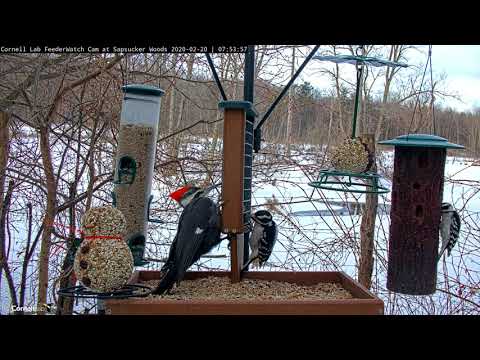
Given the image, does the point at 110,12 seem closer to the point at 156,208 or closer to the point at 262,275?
the point at 262,275

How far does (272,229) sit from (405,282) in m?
0.59

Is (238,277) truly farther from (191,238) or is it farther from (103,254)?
(103,254)

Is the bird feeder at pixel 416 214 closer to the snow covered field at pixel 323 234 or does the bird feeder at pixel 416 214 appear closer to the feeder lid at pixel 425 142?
the feeder lid at pixel 425 142

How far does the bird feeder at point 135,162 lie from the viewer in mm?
2406

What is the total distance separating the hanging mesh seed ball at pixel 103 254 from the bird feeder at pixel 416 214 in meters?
1.09

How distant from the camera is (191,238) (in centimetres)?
200

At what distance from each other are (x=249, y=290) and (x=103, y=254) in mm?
583

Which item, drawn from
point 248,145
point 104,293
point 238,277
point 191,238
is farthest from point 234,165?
point 104,293

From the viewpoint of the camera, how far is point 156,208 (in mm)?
3719

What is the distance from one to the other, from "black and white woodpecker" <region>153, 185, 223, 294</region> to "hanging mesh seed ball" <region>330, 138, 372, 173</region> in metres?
0.61

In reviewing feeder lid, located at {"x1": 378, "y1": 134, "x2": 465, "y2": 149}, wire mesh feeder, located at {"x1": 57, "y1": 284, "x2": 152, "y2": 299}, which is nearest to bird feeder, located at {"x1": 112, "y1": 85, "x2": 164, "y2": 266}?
wire mesh feeder, located at {"x1": 57, "y1": 284, "x2": 152, "y2": 299}

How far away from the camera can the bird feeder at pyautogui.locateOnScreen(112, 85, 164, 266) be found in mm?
2406

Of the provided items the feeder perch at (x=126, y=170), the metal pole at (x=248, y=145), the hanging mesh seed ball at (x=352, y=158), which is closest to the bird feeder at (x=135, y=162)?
the feeder perch at (x=126, y=170)
